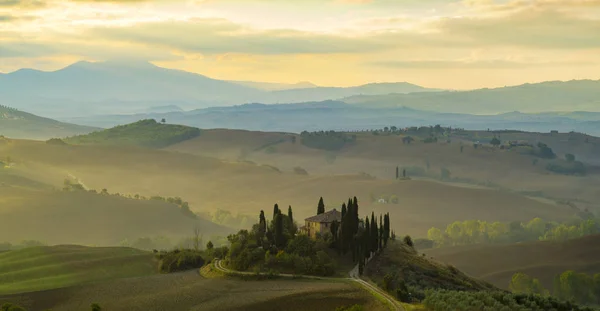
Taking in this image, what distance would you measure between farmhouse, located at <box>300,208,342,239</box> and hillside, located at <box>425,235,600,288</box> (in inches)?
1891

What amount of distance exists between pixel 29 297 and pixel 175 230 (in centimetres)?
11377

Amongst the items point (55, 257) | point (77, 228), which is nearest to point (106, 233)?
point (77, 228)

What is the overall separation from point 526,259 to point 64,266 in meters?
90.7

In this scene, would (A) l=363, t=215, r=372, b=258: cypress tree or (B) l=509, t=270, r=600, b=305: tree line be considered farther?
(B) l=509, t=270, r=600, b=305: tree line

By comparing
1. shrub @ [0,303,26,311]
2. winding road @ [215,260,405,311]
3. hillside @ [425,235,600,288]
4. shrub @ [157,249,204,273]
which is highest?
winding road @ [215,260,405,311]

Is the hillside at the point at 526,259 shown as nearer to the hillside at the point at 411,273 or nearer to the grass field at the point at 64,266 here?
the hillside at the point at 411,273

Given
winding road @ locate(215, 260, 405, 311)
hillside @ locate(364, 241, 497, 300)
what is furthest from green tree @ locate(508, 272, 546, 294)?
winding road @ locate(215, 260, 405, 311)

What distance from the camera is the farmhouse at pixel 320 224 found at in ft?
338

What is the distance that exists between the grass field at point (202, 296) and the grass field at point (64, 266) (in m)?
12.2

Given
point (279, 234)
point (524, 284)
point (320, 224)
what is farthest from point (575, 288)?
point (279, 234)

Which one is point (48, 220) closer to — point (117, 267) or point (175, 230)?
point (175, 230)

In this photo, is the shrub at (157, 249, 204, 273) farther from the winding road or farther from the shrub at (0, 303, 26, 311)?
the shrub at (0, 303, 26, 311)

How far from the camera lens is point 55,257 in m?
115

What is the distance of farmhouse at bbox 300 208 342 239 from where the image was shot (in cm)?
10300
